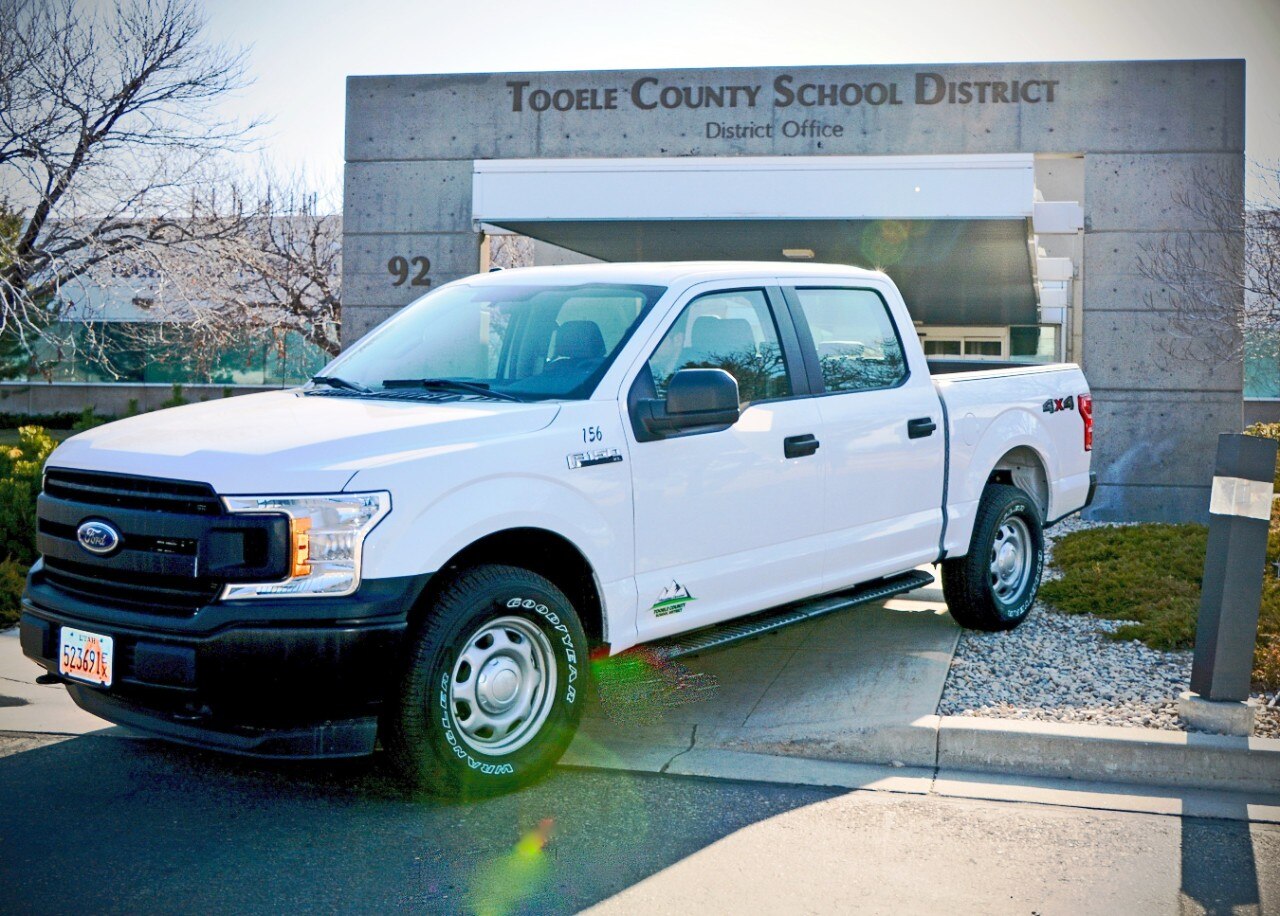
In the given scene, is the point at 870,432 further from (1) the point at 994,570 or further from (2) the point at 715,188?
(2) the point at 715,188

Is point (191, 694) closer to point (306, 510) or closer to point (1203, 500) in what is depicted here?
point (306, 510)

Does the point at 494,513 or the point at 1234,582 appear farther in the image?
the point at 1234,582

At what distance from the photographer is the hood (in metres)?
4.52

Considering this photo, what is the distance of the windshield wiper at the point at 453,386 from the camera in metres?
5.48

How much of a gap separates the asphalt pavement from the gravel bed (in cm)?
108

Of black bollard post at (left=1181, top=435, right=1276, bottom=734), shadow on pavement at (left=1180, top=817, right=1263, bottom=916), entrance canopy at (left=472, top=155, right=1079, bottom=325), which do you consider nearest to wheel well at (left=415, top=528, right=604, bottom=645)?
shadow on pavement at (left=1180, top=817, right=1263, bottom=916)

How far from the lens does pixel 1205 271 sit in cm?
1405

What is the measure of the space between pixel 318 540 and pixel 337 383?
1.60m

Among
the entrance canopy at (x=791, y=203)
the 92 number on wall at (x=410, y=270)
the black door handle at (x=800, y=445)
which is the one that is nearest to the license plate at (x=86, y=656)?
the black door handle at (x=800, y=445)

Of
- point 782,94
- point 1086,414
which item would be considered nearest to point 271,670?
point 1086,414

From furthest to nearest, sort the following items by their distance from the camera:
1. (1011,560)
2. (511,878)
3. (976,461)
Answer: (1011,560) < (976,461) < (511,878)

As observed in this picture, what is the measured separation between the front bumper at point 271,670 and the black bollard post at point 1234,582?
338cm

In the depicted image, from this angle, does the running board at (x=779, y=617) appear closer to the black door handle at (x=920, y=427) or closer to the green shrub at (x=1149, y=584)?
the black door handle at (x=920, y=427)

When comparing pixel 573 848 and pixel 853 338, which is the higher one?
pixel 853 338
